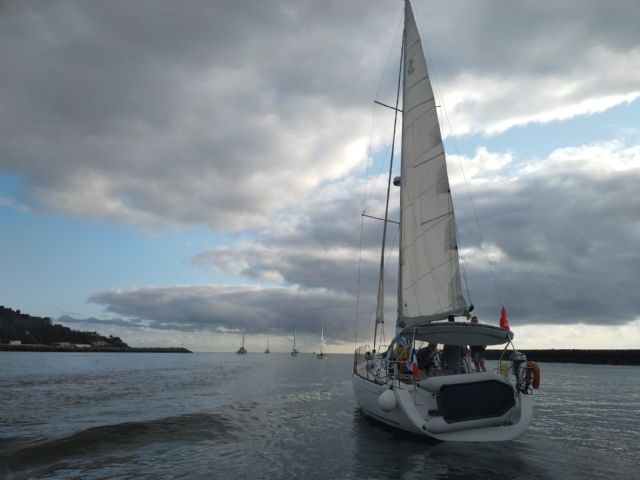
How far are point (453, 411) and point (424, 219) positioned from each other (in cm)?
728

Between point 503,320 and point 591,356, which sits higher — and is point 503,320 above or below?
above

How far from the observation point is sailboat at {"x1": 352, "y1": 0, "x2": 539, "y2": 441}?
11.8m

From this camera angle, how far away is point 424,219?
1647 centimetres

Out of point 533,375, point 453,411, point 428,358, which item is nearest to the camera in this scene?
point 453,411

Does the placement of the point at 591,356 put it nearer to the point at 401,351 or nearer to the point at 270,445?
the point at 401,351

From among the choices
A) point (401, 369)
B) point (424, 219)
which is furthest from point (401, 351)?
point (424, 219)

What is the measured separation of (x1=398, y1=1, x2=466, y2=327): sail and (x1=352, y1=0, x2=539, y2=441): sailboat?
1.5 inches

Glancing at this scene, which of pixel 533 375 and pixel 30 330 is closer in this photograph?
pixel 533 375

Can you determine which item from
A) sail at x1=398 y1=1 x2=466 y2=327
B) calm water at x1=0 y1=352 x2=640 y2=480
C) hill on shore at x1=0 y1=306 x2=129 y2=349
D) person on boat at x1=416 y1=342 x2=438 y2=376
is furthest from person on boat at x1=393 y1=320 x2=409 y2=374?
hill on shore at x1=0 y1=306 x2=129 y2=349

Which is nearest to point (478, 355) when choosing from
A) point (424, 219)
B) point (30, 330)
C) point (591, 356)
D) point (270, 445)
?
point (424, 219)

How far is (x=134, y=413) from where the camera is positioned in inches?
789

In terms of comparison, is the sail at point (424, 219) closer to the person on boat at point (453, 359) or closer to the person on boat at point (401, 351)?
the person on boat at point (453, 359)

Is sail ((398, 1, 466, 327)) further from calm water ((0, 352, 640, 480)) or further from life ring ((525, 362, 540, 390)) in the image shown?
calm water ((0, 352, 640, 480))

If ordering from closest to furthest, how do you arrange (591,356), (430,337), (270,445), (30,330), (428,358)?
(430,337) < (270,445) < (428,358) < (591,356) < (30,330)
